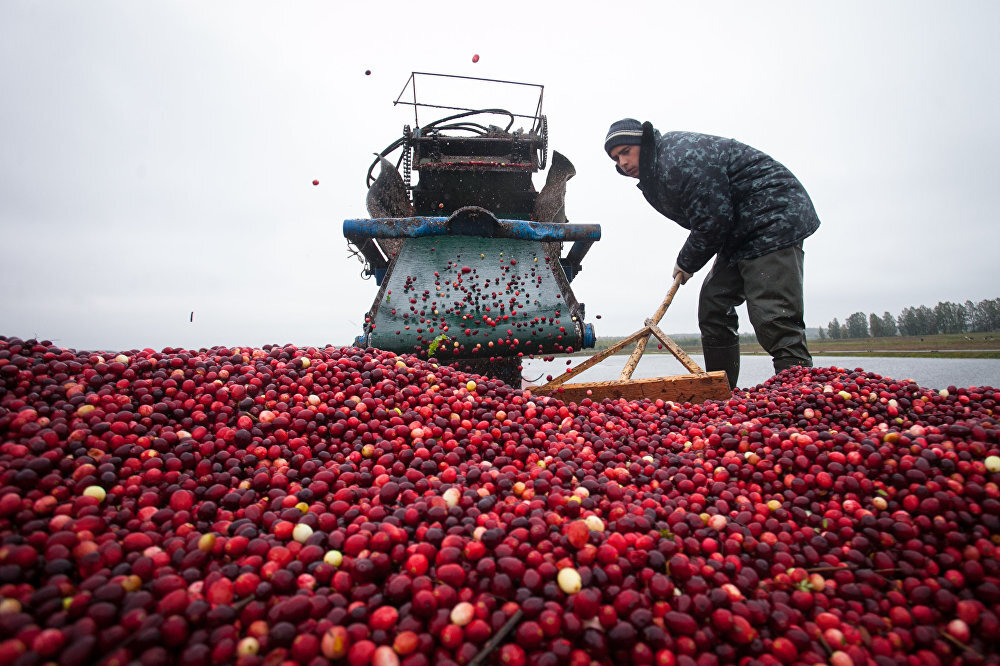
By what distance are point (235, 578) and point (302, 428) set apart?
30.3 inches

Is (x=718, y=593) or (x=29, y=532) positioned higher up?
(x=29, y=532)

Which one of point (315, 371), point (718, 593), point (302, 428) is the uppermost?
point (315, 371)

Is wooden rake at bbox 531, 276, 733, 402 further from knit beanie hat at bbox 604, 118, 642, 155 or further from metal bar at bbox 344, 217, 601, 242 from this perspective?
knit beanie hat at bbox 604, 118, 642, 155

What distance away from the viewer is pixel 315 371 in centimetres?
221

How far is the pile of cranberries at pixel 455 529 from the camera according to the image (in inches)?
38.3

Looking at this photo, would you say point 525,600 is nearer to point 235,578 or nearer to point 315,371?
point 235,578

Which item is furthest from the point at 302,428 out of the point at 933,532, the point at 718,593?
the point at 933,532

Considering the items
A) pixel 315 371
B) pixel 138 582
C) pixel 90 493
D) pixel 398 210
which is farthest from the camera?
pixel 398 210

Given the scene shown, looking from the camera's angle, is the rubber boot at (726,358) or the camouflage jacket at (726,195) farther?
the rubber boot at (726,358)

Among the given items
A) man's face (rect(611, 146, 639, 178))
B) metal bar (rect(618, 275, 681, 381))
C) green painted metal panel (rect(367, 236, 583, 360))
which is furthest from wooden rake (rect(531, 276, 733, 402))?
man's face (rect(611, 146, 639, 178))

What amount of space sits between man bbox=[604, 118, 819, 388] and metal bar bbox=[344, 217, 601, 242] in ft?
2.66

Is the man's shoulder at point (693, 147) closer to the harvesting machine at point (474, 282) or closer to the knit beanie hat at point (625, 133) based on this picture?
the knit beanie hat at point (625, 133)

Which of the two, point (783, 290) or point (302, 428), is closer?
point (302, 428)

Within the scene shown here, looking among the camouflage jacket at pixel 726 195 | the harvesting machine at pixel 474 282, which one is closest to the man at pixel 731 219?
the camouflage jacket at pixel 726 195
